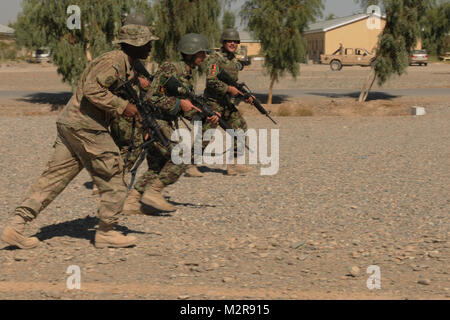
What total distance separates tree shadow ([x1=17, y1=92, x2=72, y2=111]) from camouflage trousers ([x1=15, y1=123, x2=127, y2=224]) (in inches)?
611

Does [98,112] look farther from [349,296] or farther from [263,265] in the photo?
[349,296]

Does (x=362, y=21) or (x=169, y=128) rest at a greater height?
(x=362, y=21)

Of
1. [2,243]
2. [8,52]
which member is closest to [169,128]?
[2,243]

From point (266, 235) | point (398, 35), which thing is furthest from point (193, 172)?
point (398, 35)

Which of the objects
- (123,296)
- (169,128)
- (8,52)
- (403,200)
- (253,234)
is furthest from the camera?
(8,52)

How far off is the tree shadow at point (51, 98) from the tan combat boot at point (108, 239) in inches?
608

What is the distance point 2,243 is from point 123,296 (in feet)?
5.58

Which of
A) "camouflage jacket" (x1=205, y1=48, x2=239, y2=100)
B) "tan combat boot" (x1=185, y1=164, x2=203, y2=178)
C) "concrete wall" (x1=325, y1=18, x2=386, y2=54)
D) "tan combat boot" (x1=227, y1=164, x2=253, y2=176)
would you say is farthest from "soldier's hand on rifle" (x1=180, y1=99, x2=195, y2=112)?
"concrete wall" (x1=325, y1=18, x2=386, y2=54)

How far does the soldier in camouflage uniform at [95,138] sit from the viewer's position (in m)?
4.46

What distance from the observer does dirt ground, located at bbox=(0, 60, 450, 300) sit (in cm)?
409

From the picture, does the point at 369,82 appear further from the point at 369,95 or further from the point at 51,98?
the point at 51,98

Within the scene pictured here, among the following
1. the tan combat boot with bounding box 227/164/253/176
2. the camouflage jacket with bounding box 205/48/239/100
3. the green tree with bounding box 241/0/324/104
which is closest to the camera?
the camouflage jacket with bounding box 205/48/239/100

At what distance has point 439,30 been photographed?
65625 millimetres

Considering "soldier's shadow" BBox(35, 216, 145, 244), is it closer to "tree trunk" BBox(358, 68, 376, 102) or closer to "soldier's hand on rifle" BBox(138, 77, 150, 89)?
"soldier's hand on rifle" BBox(138, 77, 150, 89)
